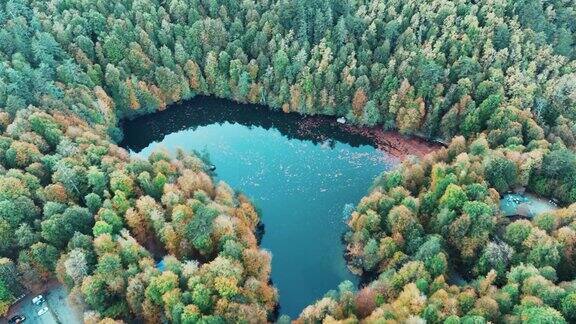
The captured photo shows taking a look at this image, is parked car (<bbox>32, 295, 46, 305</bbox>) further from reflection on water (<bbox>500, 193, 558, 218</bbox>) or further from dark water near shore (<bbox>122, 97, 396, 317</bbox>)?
reflection on water (<bbox>500, 193, 558, 218</bbox>)

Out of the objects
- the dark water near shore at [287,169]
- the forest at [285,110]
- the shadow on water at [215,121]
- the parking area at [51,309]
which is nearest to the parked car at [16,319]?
the parking area at [51,309]

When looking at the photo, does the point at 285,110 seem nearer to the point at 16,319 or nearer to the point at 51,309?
the point at 51,309

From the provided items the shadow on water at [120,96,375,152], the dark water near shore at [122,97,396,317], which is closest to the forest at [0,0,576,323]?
the shadow on water at [120,96,375,152]

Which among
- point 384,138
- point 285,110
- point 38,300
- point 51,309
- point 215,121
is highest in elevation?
point 285,110

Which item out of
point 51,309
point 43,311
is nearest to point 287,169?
point 51,309

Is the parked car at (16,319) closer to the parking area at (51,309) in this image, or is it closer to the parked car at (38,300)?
the parking area at (51,309)

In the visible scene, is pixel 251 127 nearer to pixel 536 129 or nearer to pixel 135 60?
pixel 135 60
